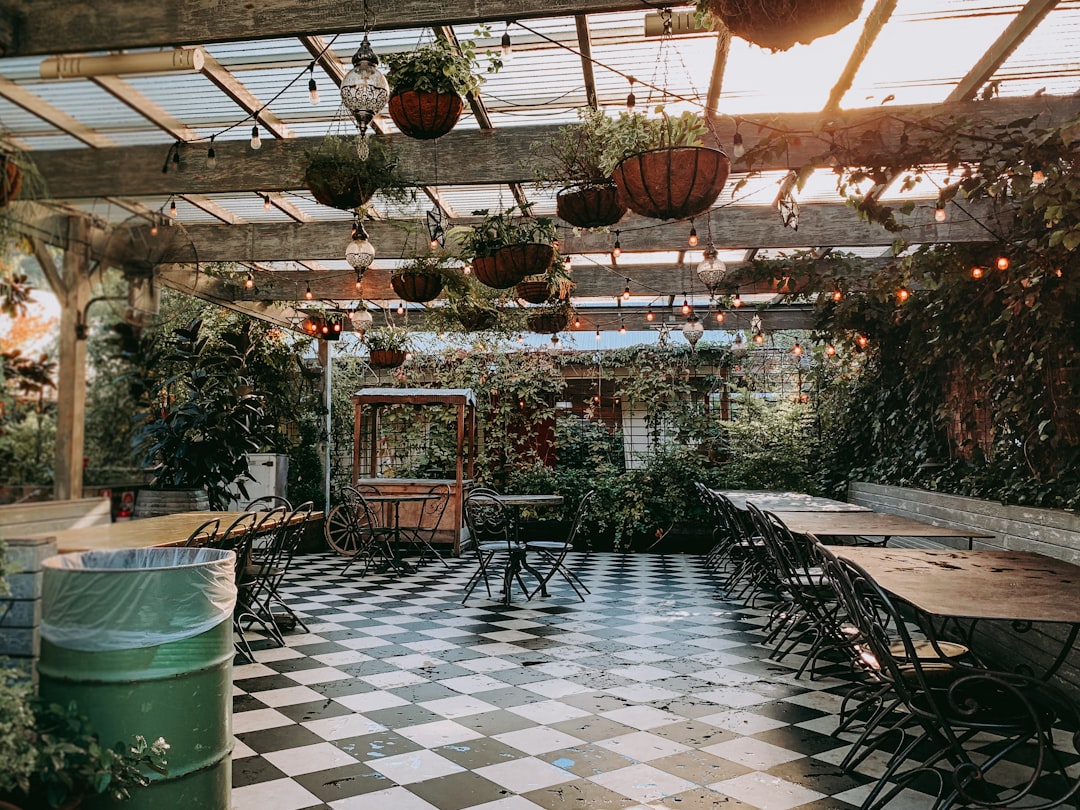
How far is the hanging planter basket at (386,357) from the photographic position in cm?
886

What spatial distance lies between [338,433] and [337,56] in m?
7.26

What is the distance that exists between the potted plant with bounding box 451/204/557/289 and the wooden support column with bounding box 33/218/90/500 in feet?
9.84

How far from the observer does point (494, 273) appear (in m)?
5.03

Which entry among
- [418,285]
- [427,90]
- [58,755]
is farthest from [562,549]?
[58,755]

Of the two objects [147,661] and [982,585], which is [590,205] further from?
[147,661]

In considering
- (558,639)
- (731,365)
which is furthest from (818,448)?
(558,639)

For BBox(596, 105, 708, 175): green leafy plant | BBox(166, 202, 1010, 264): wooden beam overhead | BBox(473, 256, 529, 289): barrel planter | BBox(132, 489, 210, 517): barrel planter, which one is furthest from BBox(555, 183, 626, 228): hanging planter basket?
BBox(132, 489, 210, 517): barrel planter

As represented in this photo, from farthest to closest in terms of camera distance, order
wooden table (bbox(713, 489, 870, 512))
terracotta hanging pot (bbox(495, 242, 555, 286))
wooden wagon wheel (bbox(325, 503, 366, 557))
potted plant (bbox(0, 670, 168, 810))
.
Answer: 1. wooden wagon wheel (bbox(325, 503, 366, 557))
2. wooden table (bbox(713, 489, 870, 512))
3. terracotta hanging pot (bbox(495, 242, 555, 286))
4. potted plant (bbox(0, 670, 168, 810))

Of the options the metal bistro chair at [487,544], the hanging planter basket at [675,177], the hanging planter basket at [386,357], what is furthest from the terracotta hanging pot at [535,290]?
the hanging planter basket at [386,357]

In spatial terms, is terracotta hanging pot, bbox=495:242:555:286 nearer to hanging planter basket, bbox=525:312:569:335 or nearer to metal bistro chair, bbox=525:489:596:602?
hanging planter basket, bbox=525:312:569:335

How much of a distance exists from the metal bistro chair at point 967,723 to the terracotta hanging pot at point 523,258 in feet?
8.66

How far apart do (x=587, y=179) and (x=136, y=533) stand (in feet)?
10.2

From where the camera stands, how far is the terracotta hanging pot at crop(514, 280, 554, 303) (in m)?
6.14

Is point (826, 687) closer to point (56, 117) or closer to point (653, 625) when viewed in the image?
point (653, 625)
